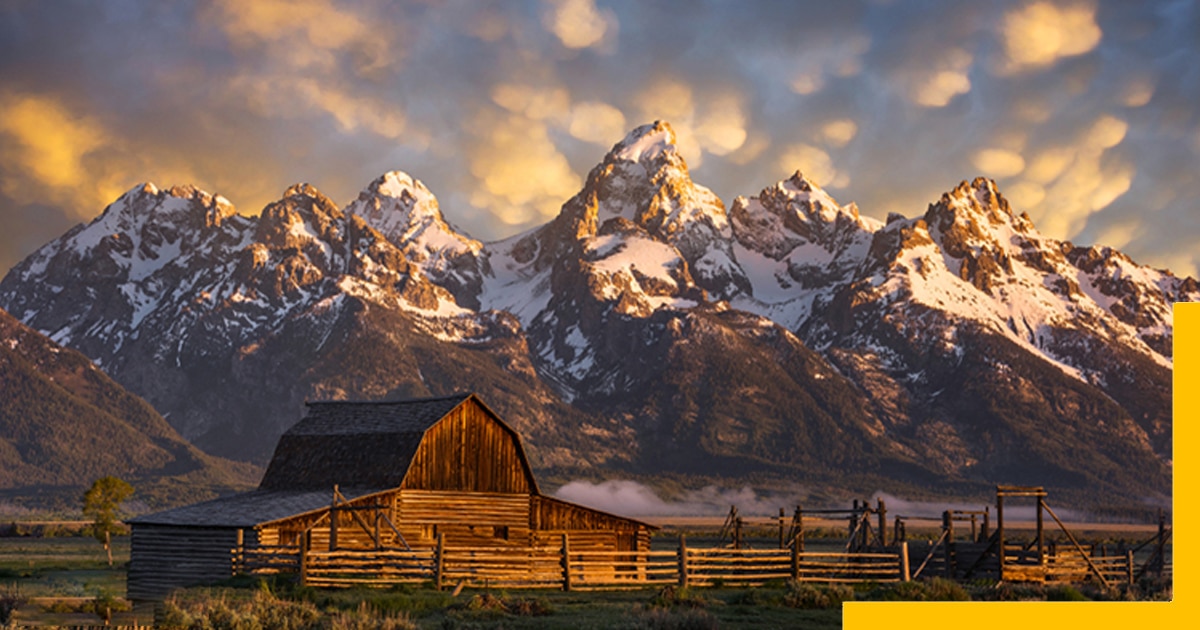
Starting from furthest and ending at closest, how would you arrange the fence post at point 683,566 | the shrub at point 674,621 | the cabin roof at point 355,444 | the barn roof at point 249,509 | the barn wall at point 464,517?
the cabin roof at point 355,444, the barn wall at point 464,517, the barn roof at point 249,509, the fence post at point 683,566, the shrub at point 674,621

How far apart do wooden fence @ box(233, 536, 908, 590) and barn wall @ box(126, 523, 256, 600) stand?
3.42 feet

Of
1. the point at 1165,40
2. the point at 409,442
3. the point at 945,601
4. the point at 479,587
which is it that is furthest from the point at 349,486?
the point at 1165,40

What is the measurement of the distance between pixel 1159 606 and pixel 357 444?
35317 millimetres

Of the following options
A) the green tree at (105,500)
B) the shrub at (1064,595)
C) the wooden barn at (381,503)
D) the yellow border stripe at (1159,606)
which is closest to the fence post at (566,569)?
Result: the wooden barn at (381,503)

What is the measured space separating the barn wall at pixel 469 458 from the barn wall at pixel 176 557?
884 cm

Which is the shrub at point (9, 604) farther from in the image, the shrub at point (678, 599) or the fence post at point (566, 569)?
the fence post at point (566, 569)

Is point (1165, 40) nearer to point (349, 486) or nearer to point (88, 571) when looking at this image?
point (349, 486)

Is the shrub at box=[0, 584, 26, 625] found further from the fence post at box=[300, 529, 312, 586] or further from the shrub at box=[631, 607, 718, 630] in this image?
the shrub at box=[631, 607, 718, 630]

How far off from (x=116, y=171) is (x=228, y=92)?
553cm

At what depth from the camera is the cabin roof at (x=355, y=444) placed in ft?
184

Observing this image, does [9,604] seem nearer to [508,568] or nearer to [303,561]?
[303,561]

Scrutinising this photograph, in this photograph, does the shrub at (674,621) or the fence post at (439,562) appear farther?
the fence post at (439,562)

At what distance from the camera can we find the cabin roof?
5609 centimetres

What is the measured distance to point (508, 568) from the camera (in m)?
46.1
